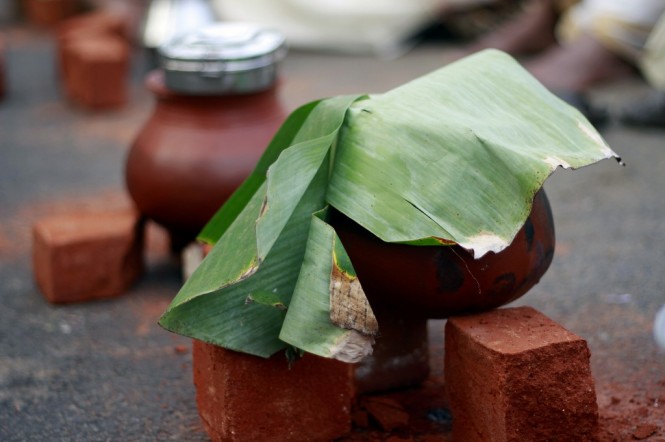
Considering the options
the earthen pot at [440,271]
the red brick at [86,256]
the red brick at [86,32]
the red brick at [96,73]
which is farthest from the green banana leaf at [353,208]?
the red brick at [86,32]

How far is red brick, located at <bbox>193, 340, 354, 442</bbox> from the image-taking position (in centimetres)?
202

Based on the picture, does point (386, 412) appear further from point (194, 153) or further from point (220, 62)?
point (220, 62)

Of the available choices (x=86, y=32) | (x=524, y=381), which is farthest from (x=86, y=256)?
(x=86, y=32)

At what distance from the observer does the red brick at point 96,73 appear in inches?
215

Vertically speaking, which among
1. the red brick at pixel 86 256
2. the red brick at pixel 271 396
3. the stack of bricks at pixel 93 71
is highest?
the red brick at pixel 271 396

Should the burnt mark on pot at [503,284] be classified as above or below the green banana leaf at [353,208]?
below

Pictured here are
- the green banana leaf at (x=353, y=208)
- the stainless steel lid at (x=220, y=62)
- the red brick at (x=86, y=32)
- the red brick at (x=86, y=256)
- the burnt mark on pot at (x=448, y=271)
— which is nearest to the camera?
the green banana leaf at (x=353, y=208)

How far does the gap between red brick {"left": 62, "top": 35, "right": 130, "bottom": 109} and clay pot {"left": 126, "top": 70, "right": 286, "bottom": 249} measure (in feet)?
8.16

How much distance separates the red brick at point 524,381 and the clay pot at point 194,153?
3.82 ft

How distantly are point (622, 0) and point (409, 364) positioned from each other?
11.4 feet

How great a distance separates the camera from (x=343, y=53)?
688 cm

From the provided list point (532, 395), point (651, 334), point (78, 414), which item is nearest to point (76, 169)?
point (78, 414)

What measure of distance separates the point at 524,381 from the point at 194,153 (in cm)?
146

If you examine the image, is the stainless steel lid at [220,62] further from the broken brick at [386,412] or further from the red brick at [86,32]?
the red brick at [86,32]
